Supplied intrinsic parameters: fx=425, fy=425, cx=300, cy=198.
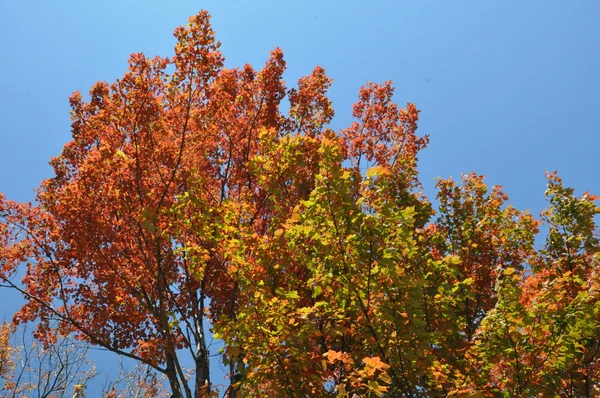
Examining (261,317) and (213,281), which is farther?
(213,281)

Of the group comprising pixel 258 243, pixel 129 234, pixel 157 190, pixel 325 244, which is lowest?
pixel 325 244

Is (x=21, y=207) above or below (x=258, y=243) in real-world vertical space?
above

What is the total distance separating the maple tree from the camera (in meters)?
4.47

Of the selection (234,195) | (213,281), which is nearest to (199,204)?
(213,281)

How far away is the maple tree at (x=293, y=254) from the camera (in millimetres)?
4469

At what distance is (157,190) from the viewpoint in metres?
8.67

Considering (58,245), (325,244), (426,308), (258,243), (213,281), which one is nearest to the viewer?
(325,244)

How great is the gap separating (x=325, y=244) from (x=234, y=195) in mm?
6525

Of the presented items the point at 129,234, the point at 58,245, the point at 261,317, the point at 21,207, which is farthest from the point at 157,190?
the point at 261,317

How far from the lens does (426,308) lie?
505cm

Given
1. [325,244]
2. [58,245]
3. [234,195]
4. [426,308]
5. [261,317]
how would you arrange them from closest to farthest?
[325,244] < [261,317] < [426,308] < [58,245] < [234,195]

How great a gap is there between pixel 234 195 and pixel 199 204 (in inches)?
205

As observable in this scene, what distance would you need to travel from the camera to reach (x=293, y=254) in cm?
566

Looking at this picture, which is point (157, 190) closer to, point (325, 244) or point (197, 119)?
point (197, 119)
